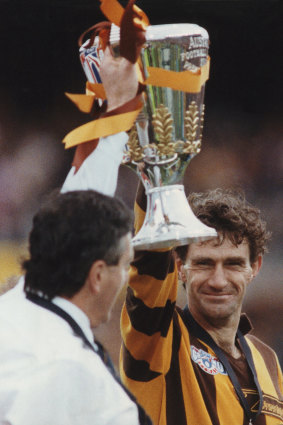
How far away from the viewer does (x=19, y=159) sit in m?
4.43

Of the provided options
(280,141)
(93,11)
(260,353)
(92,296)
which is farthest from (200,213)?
(280,141)

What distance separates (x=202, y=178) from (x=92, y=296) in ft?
11.0

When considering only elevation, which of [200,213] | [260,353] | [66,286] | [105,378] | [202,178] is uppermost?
[66,286]

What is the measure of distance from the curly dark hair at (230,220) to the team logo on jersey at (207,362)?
31 centimetres

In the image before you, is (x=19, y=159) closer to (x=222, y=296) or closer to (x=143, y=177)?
(x=222, y=296)

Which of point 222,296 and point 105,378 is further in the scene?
point 222,296

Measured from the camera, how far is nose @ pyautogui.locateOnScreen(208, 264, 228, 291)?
2.24 meters

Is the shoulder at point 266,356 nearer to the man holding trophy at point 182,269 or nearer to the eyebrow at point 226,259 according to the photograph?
the man holding trophy at point 182,269

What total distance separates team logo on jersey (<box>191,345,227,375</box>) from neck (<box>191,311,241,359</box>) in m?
0.09

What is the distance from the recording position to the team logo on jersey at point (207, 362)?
219 cm

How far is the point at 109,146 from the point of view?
1668 mm

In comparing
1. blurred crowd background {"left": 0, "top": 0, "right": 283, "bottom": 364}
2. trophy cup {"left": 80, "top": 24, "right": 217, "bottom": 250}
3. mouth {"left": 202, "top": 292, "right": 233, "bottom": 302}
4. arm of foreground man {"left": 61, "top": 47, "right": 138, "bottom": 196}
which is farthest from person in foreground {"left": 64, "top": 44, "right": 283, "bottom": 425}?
blurred crowd background {"left": 0, "top": 0, "right": 283, "bottom": 364}

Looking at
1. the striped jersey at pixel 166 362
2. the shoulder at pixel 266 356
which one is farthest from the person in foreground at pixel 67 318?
the shoulder at pixel 266 356

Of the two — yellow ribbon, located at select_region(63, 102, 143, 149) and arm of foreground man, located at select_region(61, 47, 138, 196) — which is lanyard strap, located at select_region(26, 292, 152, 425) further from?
yellow ribbon, located at select_region(63, 102, 143, 149)
